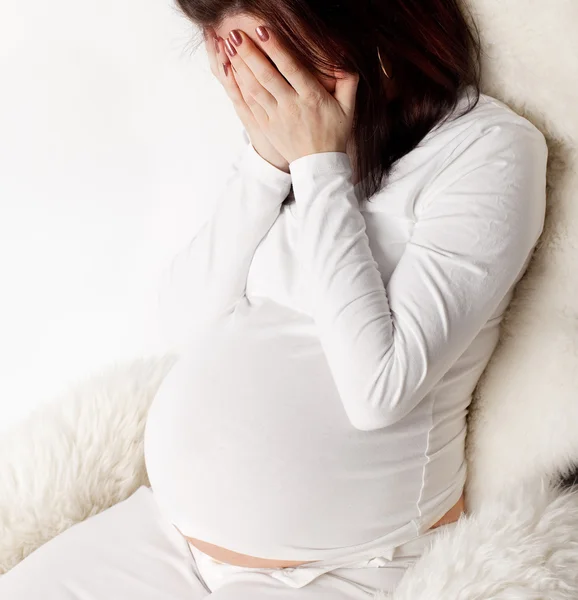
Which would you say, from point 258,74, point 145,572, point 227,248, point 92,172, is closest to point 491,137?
point 258,74

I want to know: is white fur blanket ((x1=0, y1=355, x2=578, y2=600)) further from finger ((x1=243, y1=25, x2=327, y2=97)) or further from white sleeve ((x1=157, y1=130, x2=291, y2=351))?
finger ((x1=243, y1=25, x2=327, y2=97))

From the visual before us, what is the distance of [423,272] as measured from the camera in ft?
2.65

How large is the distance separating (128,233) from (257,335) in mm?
624

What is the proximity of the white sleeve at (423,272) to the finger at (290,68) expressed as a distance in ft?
0.35

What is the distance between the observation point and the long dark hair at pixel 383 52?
2.85 feet

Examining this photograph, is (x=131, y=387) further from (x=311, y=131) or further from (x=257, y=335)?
(x=311, y=131)

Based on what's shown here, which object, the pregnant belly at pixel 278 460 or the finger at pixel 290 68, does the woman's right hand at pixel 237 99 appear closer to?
the finger at pixel 290 68

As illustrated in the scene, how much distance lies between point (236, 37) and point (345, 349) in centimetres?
39

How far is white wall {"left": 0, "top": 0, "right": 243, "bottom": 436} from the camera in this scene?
54.1 inches

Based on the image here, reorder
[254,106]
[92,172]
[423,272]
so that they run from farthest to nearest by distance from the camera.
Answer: [92,172] → [254,106] → [423,272]

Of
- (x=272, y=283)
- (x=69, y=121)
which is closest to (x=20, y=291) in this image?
(x=69, y=121)

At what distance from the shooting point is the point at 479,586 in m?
0.77

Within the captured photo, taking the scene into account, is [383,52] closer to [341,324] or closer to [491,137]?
[491,137]

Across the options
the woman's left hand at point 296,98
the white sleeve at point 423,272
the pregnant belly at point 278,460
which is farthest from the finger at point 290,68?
the pregnant belly at point 278,460
